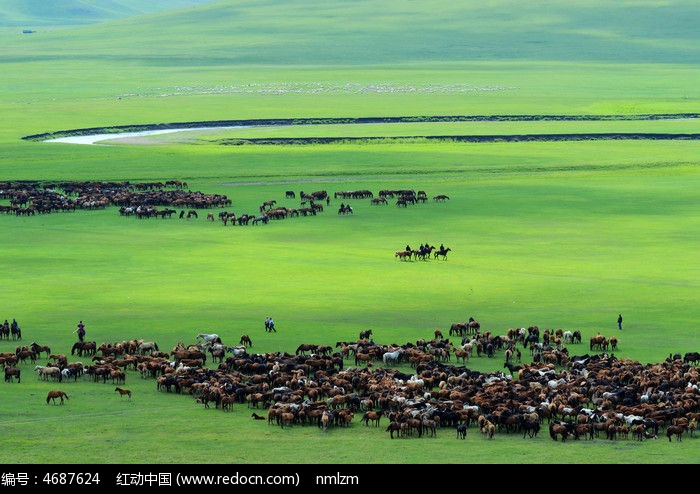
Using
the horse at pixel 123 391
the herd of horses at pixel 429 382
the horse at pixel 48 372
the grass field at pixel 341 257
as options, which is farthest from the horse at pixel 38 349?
the horse at pixel 123 391

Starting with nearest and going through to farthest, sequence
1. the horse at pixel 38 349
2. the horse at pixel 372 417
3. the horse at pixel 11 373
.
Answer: the horse at pixel 372 417
the horse at pixel 11 373
the horse at pixel 38 349

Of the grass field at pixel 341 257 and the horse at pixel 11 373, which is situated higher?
the grass field at pixel 341 257

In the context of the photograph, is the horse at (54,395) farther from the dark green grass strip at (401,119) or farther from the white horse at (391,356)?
the dark green grass strip at (401,119)

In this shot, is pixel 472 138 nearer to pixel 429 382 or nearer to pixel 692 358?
pixel 692 358

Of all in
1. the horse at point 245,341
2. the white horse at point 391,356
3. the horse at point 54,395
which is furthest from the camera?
the horse at point 245,341

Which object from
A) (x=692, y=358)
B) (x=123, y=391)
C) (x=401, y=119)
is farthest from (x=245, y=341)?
(x=401, y=119)
